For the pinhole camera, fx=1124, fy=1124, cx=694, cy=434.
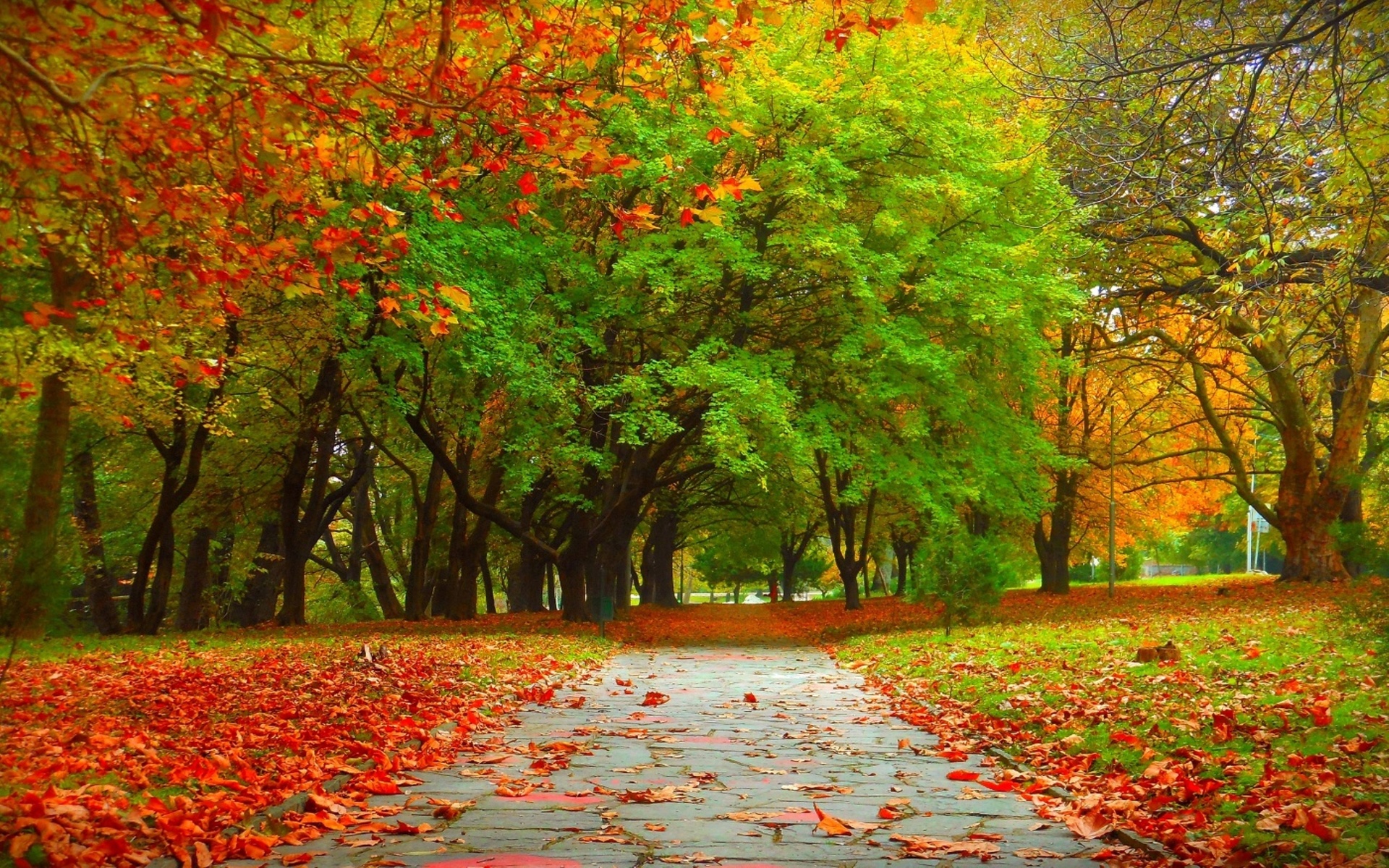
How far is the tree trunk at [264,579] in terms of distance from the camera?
28.5 m

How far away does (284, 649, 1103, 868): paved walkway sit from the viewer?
207 inches

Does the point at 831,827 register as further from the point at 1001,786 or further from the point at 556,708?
the point at 556,708

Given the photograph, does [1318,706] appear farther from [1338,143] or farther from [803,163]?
[803,163]

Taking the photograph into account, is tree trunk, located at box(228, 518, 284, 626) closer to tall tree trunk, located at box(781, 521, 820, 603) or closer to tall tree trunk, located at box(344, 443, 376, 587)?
tall tree trunk, located at box(344, 443, 376, 587)

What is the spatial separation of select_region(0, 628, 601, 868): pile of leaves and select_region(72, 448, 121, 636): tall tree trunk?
295 inches

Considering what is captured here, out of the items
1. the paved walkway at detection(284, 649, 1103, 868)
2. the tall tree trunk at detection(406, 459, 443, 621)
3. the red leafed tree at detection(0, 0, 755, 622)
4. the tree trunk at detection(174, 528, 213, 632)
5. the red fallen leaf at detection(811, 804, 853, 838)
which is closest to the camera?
the paved walkway at detection(284, 649, 1103, 868)

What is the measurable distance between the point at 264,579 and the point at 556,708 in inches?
837

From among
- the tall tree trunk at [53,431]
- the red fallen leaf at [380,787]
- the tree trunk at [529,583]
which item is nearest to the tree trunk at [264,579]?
the tree trunk at [529,583]

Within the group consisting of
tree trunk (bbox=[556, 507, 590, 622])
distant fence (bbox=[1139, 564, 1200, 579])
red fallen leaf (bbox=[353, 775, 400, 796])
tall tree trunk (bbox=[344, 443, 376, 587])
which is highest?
tall tree trunk (bbox=[344, 443, 376, 587])

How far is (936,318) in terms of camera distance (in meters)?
22.7

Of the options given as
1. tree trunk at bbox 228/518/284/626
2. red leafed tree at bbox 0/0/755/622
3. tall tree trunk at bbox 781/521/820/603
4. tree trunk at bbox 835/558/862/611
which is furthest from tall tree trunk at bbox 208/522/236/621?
tall tree trunk at bbox 781/521/820/603

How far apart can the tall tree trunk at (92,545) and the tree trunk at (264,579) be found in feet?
11.6

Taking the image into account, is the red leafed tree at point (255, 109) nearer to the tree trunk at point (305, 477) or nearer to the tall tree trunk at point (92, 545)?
the tree trunk at point (305, 477)

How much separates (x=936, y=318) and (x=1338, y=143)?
13597 millimetres
